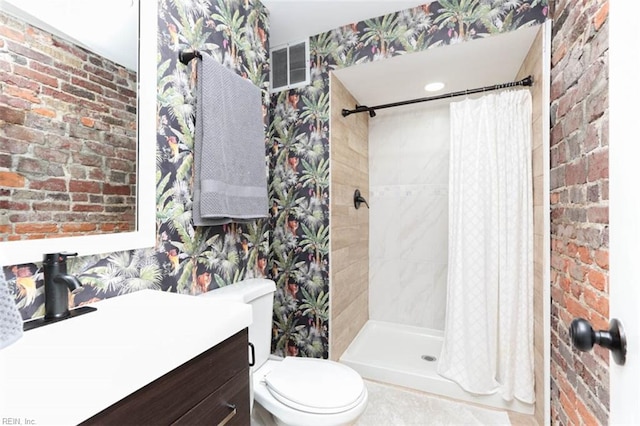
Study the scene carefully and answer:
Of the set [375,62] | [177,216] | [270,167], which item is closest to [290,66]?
[375,62]

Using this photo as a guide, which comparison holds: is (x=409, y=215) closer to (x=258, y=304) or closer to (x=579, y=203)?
(x=579, y=203)

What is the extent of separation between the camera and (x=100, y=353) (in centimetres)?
62

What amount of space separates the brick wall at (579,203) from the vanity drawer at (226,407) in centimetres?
116

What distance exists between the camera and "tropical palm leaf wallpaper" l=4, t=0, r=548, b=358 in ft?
3.92

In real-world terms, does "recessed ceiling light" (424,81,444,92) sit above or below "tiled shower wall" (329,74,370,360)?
above

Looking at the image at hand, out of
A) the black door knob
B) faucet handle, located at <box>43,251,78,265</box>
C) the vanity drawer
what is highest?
faucet handle, located at <box>43,251,78,265</box>

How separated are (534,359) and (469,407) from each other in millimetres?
477

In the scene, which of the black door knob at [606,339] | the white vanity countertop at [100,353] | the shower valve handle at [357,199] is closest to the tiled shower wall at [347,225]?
the shower valve handle at [357,199]

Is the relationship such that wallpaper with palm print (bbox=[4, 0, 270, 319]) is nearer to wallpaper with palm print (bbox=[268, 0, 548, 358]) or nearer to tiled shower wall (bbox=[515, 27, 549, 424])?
wallpaper with palm print (bbox=[268, 0, 548, 358])

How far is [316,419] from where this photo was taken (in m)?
1.17

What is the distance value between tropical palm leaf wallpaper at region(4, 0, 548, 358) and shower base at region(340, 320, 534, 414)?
41 centimetres

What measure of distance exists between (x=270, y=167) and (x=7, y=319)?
1.72 metres
